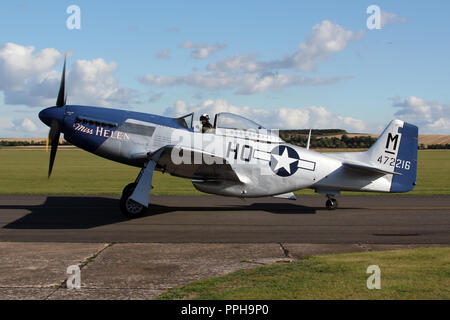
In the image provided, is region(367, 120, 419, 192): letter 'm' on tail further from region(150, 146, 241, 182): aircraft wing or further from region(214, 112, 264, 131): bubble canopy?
region(150, 146, 241, 182): aircraft wing

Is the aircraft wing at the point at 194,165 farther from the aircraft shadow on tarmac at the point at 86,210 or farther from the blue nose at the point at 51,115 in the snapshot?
the blue nose at the point at 51,115

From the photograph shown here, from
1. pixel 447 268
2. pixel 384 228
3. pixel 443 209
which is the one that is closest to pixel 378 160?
pixel 443 209

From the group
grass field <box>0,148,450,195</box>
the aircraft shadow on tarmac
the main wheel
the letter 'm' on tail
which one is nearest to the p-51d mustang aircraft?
the main wheel

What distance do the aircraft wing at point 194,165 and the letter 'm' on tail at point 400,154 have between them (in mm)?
4847

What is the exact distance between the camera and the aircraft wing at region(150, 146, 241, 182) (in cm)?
1098

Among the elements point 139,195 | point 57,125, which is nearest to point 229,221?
point 139,195

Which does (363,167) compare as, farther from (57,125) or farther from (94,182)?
(94,182)

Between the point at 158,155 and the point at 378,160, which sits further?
the point at 378,160

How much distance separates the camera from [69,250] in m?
7.84

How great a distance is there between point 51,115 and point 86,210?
9.79 ft

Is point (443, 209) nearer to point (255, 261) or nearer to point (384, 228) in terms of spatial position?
point (384, 228)
